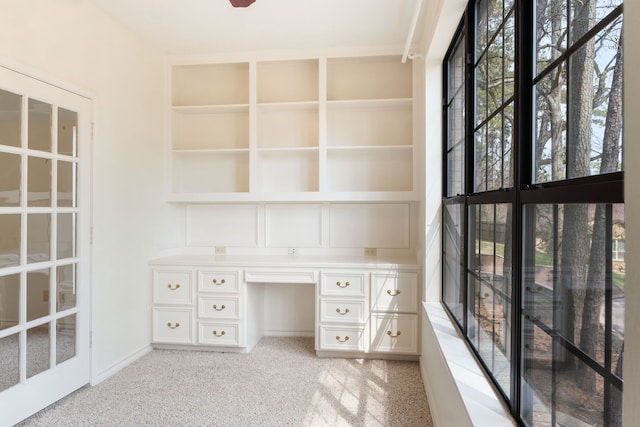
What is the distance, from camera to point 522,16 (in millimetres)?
1185

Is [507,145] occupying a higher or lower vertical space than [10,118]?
lower

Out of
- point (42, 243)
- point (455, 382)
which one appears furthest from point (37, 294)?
point (455, 382)

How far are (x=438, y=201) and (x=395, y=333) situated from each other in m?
1.11

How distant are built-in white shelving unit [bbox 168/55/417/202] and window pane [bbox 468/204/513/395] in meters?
1.48

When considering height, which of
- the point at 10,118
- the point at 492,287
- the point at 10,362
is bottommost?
the point at 10,362

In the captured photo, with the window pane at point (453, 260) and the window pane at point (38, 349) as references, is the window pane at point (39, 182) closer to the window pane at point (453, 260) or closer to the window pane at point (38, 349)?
the window pane at point (38, 349)

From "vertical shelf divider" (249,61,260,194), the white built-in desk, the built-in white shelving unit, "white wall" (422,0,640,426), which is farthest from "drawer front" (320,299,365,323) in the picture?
"vertical shelf divider" (249,61,260,194)

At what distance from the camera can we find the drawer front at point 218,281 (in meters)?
3.05

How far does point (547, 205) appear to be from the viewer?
1009 mm

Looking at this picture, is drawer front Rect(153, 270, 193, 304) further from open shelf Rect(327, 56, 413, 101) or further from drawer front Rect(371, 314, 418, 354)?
open shelf Rect(327, 56, 413, 101)

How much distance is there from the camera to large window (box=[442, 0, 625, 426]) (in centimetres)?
74

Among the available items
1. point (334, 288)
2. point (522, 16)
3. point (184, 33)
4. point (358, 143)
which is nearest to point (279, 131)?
point (358, 143)

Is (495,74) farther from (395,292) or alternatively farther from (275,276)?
(275,276)

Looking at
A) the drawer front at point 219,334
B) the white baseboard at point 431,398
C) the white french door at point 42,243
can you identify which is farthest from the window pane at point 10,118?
the white baseboard at point 431,398
